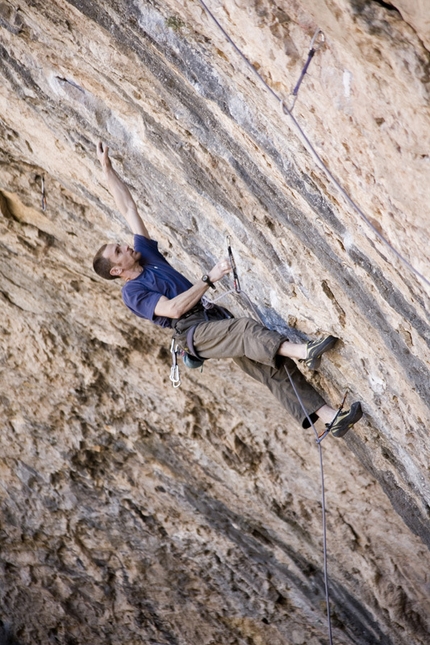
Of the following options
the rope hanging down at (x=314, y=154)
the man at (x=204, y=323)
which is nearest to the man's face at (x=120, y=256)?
the man at (x=204, y=323)

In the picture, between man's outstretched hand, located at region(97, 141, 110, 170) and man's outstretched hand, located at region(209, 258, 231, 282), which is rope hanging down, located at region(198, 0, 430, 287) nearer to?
man's outstretched hand, located at region(209, 258, 231, 282)

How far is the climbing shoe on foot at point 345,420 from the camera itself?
4449 mm

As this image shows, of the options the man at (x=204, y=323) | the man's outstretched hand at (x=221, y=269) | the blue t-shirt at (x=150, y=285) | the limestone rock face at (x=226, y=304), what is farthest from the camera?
the blue t-shirt at (x=150, y=285)

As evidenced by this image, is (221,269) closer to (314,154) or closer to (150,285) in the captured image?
(150,285)

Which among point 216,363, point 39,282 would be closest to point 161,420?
point 216,363

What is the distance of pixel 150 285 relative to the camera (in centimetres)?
474

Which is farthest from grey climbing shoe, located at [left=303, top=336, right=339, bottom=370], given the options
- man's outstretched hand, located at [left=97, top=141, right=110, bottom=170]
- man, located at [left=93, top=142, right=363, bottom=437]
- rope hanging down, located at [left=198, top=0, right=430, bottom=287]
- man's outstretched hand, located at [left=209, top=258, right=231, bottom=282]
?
man's outstretched hand, located at [left=97, top=141, right=110, bottom=170]

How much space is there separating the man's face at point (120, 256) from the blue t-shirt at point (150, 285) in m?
0.10

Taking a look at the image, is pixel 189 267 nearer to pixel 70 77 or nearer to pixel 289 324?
pixel 289 324

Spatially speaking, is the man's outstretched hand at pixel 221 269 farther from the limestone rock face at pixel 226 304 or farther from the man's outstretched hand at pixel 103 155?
the man's outstretched hand at pixel 103 155

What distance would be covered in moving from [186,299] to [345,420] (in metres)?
1.12

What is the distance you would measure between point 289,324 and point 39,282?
2.98 metres

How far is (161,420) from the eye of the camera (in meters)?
7.73

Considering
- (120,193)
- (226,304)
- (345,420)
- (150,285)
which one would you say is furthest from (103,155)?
(345,420)
